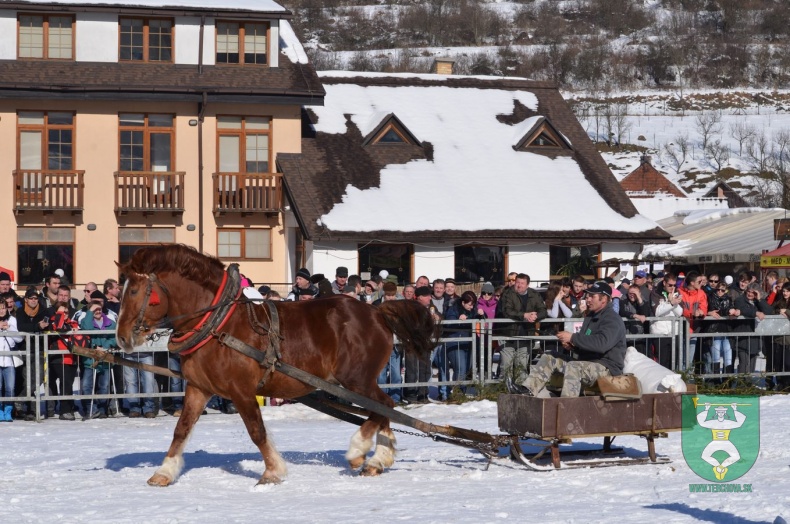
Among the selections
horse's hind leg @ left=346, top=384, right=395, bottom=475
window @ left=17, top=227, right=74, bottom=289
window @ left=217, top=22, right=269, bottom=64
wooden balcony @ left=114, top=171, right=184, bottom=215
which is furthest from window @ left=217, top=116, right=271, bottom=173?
horse's hind leg @ left=346, top=384, right=395, bottom=475

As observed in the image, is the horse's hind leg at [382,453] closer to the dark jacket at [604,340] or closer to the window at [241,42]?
the dark jacket at [604,340]

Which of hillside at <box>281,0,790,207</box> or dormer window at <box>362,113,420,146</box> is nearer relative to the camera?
dormer window at <box>362,113,420,146</box>

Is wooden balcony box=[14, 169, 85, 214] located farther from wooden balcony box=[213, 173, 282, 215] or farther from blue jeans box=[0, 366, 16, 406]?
blue jeans box=[0, 366, 16, 406]

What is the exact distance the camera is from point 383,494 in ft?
36.7

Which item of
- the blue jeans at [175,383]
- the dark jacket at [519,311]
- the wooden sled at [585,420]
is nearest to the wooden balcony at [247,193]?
the blue jeans at [175,383]

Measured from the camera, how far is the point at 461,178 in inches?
1430

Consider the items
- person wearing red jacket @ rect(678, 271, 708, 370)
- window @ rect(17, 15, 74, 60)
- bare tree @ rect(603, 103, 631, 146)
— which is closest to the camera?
person wearing red jacket @ rect(678, 271, 708, 370)

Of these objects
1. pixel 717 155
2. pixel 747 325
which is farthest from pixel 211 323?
pixel 717 155

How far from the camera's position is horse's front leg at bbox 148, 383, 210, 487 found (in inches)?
455

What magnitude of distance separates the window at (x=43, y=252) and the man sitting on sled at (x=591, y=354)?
25.1m

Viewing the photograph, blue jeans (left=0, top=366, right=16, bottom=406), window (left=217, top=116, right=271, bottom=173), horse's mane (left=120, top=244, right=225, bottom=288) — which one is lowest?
blue jeans (left=0, top=366, right=16, bottom=406)

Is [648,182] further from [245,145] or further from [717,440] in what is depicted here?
[717,440]

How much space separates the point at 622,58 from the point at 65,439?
184112 mm

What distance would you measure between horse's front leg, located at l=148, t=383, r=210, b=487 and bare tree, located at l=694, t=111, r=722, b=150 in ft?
371
